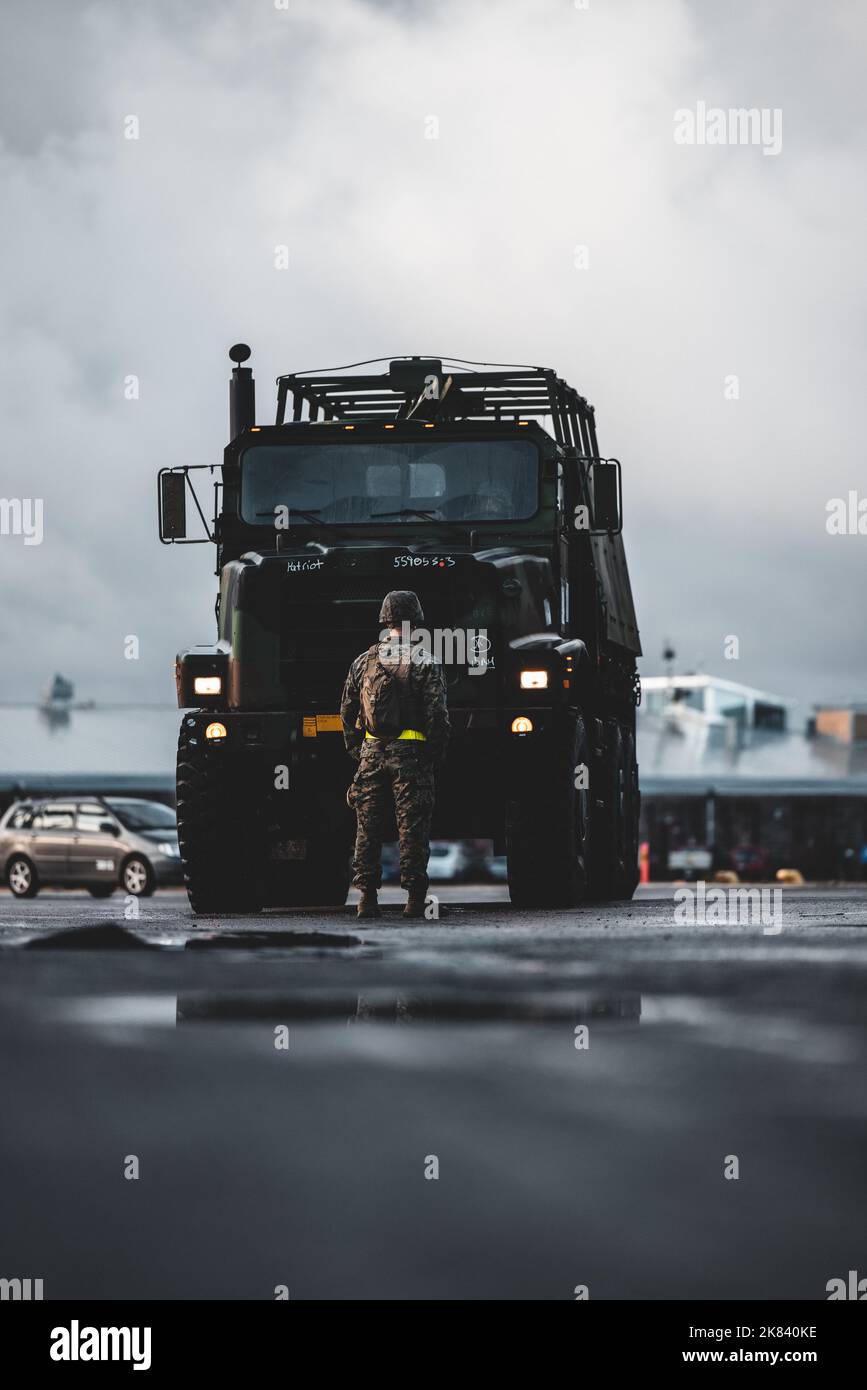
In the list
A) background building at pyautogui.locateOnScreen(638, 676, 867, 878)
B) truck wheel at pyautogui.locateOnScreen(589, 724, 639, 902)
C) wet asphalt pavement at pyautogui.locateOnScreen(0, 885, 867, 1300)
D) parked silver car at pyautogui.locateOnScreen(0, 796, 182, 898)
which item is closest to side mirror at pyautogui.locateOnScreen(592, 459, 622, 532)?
truck wheel at pyautogui.locateOnScreen(589, 724, 639, 902)

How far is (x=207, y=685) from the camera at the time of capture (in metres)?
13.8

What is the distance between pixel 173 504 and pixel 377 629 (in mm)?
1929

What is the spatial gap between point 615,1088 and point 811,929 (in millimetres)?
6326

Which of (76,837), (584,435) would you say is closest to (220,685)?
(584,435)

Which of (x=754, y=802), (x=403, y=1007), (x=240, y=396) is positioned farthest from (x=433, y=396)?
(x=754, y=802)

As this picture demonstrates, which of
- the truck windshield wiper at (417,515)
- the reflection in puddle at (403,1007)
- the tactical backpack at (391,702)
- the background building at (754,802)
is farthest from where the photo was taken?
the background building at (754,802)

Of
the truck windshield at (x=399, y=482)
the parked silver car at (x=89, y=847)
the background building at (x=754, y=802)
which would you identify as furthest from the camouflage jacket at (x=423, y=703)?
the background building at (x=754, y=802)

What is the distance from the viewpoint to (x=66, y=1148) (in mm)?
3893

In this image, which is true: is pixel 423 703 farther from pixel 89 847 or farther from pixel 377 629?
pixel 89 847

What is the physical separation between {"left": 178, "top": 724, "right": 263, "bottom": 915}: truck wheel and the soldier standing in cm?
161

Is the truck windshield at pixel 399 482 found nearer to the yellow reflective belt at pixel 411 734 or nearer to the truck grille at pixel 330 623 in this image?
the truck grille at pixel 330 623

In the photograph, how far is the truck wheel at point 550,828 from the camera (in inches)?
532

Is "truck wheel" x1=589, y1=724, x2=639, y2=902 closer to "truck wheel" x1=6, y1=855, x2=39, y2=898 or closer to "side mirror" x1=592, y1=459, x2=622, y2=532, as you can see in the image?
"side mirror" x1=592, y1=459, x2=622, y2=532
